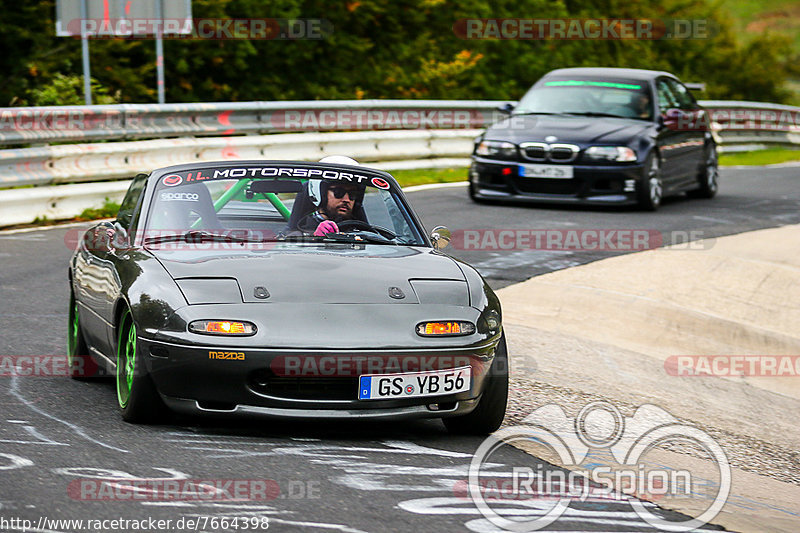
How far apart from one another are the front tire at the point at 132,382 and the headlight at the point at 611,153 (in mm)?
9208

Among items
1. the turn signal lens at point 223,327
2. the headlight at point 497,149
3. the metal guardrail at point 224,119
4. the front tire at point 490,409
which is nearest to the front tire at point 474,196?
the headlight at point 497,149

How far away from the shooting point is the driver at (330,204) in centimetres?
665

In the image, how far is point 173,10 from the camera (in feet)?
55.8

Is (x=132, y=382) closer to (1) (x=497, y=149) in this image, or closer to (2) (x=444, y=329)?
(2) (x=444, y=329)

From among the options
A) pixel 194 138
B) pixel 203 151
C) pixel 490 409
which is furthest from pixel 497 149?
pixel 490 409

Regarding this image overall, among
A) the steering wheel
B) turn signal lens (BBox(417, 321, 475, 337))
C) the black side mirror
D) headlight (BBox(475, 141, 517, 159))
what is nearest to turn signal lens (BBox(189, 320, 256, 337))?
turn signal lens (BBox(417, 321, 475, 337))

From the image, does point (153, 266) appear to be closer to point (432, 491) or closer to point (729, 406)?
point (432, 491)

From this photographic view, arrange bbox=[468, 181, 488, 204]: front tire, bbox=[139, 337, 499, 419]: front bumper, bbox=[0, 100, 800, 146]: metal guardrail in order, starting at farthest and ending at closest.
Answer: bbox=[468, 181, 488, 204]: front tire
bbox=[0, 100, 800, 146]: metal guardrail
bbox=[139, 337, 499, 419]: front bumper

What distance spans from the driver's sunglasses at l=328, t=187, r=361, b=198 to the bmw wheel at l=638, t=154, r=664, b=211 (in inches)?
332

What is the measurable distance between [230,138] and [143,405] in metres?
10.0

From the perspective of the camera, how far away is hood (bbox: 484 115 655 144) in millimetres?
14633

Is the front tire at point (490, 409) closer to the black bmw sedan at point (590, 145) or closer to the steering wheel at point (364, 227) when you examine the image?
the steering wheel at point (364, 227)

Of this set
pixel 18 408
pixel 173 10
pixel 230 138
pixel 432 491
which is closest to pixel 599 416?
pixel 432 491

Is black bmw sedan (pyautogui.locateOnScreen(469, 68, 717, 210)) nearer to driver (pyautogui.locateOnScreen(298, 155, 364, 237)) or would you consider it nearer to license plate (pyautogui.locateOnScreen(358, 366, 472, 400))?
driver (pyautogui.locateOnScreen(298, 155, 364, 237))
